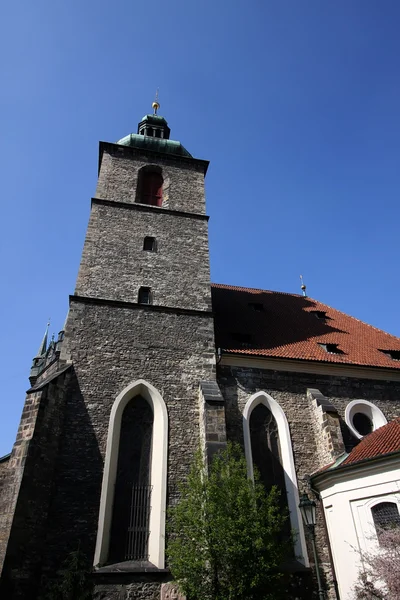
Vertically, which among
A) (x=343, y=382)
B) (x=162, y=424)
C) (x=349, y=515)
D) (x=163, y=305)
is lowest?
(x=349, y=515)

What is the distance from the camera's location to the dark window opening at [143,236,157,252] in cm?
1446

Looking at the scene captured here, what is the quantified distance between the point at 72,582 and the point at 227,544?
121 inches

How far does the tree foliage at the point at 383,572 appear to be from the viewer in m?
7.47

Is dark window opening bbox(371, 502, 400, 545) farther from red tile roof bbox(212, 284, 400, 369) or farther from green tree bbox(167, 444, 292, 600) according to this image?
red tile roof bbox(212, 284, 400, 369)

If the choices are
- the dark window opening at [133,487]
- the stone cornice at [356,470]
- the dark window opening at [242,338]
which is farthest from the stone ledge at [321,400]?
the dark window opening at [133,487]

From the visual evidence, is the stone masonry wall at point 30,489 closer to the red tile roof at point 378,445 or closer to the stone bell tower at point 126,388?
the stone bell tower at point 126,388

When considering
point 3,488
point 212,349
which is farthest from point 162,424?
point 3,488

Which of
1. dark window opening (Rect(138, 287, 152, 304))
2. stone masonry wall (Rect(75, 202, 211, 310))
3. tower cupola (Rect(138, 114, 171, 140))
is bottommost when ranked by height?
dark window opening (Rect(138, 287, 152, 304))

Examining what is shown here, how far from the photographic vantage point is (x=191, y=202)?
16.5 m

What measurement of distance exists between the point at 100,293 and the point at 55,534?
6342 mm

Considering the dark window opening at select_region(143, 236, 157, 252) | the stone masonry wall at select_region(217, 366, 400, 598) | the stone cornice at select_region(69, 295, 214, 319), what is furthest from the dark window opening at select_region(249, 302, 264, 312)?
the dark window opening at select_region(143, 236, 157, 252)

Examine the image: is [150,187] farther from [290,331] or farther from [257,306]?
[290,331]

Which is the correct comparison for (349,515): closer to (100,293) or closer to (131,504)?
(131,504)

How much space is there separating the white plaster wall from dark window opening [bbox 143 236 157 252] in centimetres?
872
